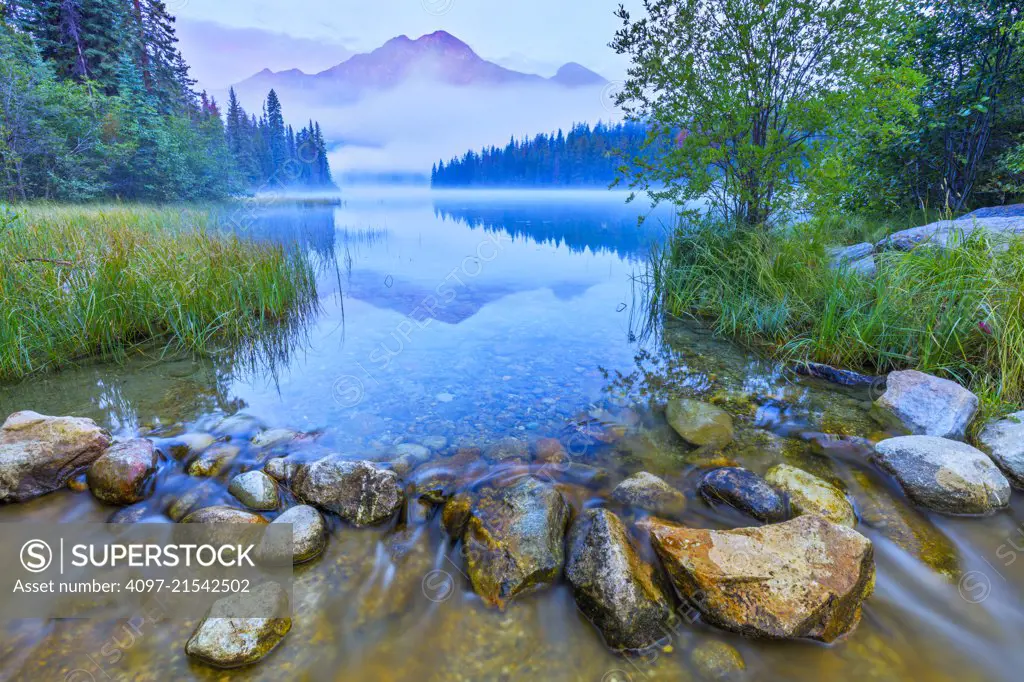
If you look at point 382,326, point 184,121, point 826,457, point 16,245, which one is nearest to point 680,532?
point 826,457

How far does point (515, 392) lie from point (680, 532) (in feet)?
7.70

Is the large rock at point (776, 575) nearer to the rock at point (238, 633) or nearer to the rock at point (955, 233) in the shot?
the rock at point (238, 633)

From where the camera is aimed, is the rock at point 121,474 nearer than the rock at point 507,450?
Yes

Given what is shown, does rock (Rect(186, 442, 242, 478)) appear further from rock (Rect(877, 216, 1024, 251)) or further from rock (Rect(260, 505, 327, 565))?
rock (Rect(877, 216, 1024, 251))

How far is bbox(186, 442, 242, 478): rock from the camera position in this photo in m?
3.13

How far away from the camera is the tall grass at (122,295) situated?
4.68 metres

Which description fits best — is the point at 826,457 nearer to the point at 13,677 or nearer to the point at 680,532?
the point at 680,532

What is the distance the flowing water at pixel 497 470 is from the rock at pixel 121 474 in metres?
0.10

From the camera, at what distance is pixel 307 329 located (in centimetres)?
667

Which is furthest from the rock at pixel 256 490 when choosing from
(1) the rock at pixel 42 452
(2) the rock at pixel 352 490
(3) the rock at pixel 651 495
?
(3) the rock at pixel 651 495

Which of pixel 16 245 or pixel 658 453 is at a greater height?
pixel 16 245

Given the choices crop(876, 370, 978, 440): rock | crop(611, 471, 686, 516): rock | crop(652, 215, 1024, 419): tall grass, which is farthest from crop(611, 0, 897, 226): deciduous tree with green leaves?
crop(611, 471, 686, 516): rock

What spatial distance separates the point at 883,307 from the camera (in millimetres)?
4562

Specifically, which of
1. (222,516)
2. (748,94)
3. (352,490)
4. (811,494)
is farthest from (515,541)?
(748,94)
